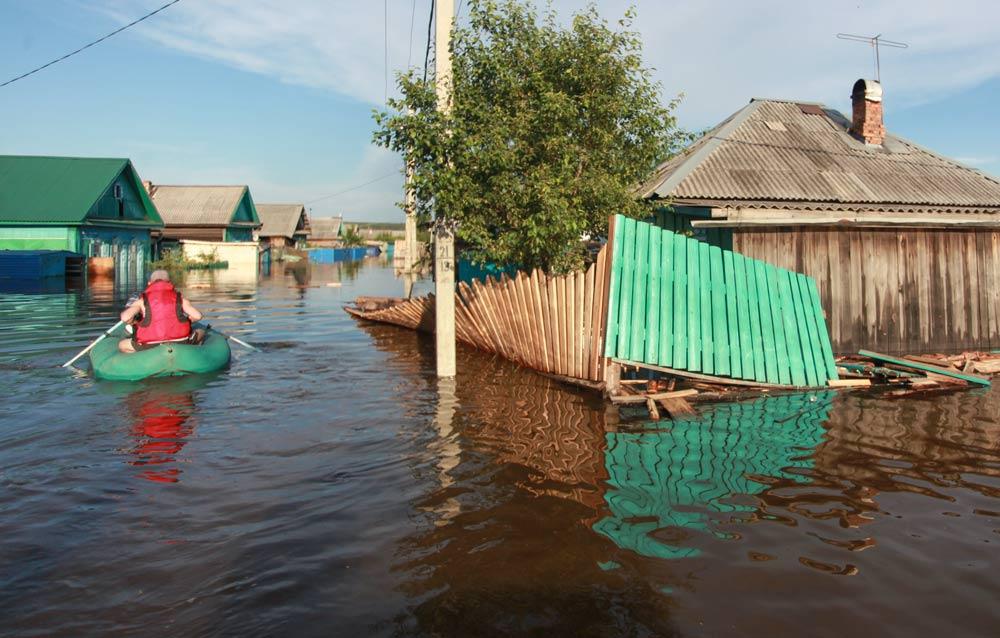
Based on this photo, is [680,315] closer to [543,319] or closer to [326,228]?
[543,319]

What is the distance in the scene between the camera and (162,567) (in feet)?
14.4

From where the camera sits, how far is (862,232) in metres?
11.6

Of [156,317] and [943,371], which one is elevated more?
[156,317]

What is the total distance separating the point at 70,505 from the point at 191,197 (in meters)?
50.5

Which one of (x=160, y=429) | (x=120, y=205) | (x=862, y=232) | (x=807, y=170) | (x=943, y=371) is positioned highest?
(x=120, y=205)

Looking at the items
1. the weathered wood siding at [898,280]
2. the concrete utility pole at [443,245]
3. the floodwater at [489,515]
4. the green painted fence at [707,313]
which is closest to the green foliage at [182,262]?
the concrete utility pole at [443,245]

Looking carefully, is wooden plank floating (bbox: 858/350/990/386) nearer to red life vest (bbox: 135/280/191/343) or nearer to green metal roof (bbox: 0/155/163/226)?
red life vest (bbox: 135/280/191/343)

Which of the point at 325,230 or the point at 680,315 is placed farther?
the point at 325,230

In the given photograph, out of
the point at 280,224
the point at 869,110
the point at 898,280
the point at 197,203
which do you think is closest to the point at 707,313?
the point at 898,280

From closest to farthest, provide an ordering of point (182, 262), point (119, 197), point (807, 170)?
1. point (807, 170)
2. point (119, 197)
3. point (182, 262)

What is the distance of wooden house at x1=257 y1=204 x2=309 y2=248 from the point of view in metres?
62.4

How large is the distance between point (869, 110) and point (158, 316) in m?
14.1

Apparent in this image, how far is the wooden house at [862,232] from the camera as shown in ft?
36.8

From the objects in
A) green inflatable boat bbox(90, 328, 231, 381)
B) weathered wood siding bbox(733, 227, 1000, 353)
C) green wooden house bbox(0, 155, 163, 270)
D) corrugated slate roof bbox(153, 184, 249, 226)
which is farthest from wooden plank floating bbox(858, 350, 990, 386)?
corrugated slate roof bbox(153, 184, 249, 226)
